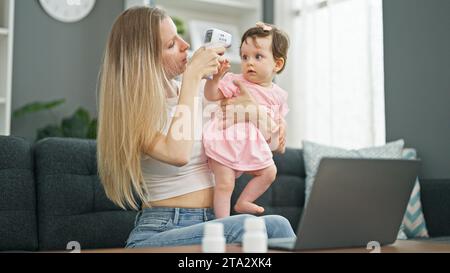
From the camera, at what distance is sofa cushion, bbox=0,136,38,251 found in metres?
2.16

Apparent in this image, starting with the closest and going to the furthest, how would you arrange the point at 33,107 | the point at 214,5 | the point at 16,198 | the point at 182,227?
the point at 182,227, the point at 16,198, the point at 33,107, the point at 214,5

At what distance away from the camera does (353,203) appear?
3.41 ft

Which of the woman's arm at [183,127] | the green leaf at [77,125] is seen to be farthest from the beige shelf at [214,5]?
the woman's arm at [183,127]

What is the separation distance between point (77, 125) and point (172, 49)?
224 centimetres

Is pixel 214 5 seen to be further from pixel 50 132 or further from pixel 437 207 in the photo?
pixel 437 207

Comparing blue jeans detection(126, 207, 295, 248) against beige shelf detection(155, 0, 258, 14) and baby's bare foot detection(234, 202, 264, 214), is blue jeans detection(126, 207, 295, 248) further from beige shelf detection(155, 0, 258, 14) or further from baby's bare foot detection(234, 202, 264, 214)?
beige shelf detection(155, 0, 258, 14)

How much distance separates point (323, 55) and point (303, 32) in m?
0.25

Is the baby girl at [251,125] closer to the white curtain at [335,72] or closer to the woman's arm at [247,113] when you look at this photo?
the woman's arm at [247,113]

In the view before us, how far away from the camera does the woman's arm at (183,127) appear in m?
1.53

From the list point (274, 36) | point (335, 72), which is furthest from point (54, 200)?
point (335, 72)

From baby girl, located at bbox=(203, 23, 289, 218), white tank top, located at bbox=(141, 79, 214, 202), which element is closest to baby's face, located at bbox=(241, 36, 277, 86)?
baby girl, located at bbox=(203, 23, 289, 218)

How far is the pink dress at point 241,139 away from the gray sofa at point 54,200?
75 cm
